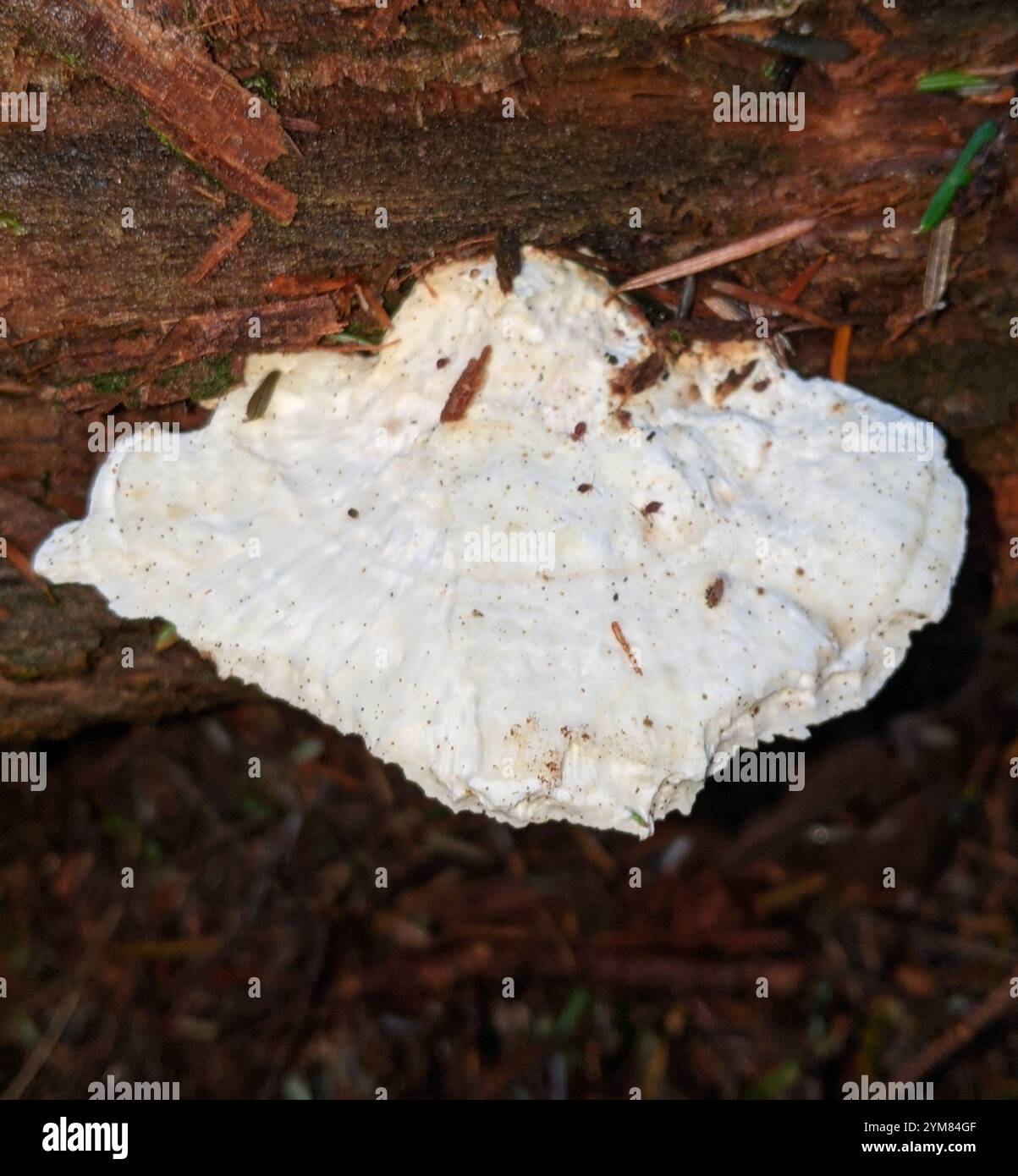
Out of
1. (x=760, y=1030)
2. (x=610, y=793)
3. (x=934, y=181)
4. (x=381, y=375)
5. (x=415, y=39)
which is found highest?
(x=415, y=39)

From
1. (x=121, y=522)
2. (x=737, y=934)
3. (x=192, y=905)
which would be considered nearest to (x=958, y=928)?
(x=737, y=934)

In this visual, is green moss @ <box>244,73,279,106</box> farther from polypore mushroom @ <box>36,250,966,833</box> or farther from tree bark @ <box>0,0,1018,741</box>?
polypore mushroom @ <box>36,250,966,833</box>

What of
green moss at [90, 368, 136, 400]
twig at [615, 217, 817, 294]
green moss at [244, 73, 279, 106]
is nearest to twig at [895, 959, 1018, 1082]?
twig at [615, 217, 817, 294]

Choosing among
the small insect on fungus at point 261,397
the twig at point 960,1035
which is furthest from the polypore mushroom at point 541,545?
the twig at point 960,1035

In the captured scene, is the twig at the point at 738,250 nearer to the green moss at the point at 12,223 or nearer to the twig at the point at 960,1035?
the green moss at the point at 12,223

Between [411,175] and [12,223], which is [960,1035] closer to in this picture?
[411,175]

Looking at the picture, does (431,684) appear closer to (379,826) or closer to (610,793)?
(610,793)
